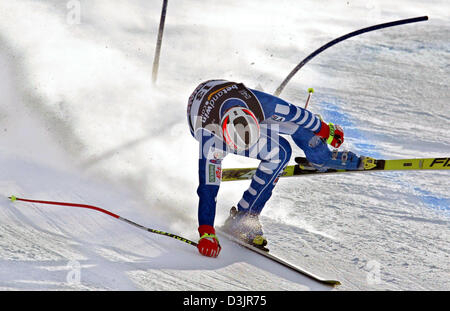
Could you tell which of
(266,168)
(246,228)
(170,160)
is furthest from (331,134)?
(170,160)

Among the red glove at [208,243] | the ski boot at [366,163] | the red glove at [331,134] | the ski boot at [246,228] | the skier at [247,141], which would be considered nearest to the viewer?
the skier at [247,141]

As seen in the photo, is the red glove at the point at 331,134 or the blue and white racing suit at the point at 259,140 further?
the red glove at the point at 331,134

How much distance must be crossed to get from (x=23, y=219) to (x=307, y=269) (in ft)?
6.67

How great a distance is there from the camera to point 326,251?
4.58m

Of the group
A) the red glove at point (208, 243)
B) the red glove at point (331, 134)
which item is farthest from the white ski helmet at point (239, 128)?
the red glove at point (331, 134)

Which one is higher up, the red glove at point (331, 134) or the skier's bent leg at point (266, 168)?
the red glove at point (331, 134)

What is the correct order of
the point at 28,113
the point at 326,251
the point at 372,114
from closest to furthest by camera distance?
the point at 326,251 < the point at 28,113 < the point at 372,114

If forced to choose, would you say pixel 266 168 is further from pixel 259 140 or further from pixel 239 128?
pixel 239 128

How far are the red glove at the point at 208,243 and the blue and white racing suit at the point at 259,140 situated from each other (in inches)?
2.0

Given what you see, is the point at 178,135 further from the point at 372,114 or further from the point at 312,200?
the point at 372,114

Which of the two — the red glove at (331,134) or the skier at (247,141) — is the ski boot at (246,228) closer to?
the skier at (247,141)

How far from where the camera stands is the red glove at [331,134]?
4812 mm

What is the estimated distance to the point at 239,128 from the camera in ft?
12.8
